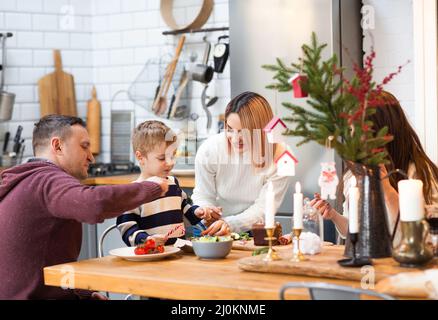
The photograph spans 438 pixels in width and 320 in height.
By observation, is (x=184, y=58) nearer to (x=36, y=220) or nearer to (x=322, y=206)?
(x=322, y=206)

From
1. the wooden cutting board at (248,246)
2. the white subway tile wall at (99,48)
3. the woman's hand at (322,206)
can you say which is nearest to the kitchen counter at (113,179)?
the white subway tile wall at (99,48)

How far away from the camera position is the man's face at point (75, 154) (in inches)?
122

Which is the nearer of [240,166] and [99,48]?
[240,166]

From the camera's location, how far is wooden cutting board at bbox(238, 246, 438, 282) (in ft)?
8.05

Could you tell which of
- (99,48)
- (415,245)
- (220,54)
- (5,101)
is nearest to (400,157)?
(415,245)

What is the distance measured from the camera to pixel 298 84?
2.61 m

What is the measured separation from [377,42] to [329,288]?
3054 mm

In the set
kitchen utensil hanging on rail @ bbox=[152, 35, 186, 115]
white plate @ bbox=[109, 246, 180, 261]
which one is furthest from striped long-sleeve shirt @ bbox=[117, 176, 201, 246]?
kitchen utensil hanging on rail @ bbox=[152, 35, 186, 115]

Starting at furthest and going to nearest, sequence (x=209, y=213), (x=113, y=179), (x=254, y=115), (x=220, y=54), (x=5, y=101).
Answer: (x=5, y=101), (x=220, y=54), (x=113, y=179), (x=254, y=115), (x=209, y=213)

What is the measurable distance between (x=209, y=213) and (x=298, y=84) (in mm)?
996

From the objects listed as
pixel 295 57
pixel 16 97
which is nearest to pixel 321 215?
pixel 295 57

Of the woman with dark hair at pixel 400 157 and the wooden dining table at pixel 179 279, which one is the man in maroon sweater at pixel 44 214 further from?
the woman with dark hair at pixel 400 157

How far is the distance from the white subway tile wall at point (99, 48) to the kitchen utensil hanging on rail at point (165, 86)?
3.3 inches

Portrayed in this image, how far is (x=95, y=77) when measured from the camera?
6.25 metres
